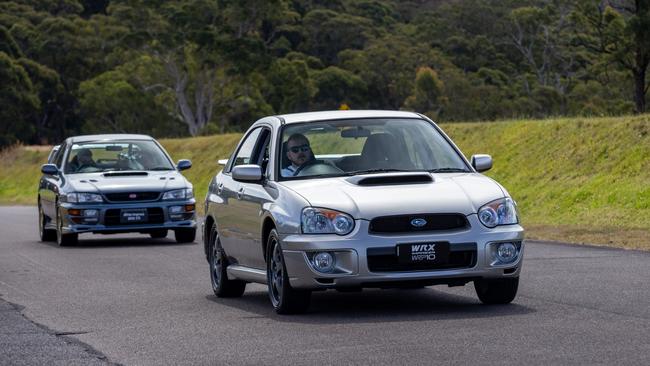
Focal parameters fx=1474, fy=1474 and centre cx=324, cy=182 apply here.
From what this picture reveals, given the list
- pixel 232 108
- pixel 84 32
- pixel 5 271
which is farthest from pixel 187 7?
pixel 5 271

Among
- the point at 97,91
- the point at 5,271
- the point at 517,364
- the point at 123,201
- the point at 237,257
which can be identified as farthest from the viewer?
the point at 97,91

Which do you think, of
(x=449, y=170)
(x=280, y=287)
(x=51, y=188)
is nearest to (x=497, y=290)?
(x=449, y=170)

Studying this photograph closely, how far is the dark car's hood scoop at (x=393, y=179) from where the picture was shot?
36.1 ft

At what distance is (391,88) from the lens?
272ft

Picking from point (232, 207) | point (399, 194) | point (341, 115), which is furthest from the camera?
point (232, 207)

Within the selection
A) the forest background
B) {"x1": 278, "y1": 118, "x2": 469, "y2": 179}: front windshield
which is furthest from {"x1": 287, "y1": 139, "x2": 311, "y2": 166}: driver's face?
the forest background

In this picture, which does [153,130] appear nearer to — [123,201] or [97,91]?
[97,91]

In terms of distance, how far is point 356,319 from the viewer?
10.6 metres

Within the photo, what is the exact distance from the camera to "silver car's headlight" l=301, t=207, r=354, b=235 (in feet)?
34.6

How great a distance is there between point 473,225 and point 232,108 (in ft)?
216

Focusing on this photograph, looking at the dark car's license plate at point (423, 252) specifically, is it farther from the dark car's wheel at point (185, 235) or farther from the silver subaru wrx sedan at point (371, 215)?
the dark car's wheel at point (185, 235)

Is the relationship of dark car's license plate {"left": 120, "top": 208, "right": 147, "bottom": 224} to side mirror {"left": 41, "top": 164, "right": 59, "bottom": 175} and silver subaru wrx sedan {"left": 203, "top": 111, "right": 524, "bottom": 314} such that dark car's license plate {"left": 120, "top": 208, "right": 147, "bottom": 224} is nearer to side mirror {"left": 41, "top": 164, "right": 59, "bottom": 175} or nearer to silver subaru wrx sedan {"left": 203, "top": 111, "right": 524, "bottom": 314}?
side mirror {"left": 41, "top": 164, "right": 59, "bottom": 175}

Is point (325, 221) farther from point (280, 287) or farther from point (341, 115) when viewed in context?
point (341, 115)

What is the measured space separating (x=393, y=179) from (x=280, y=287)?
46.1 inches
